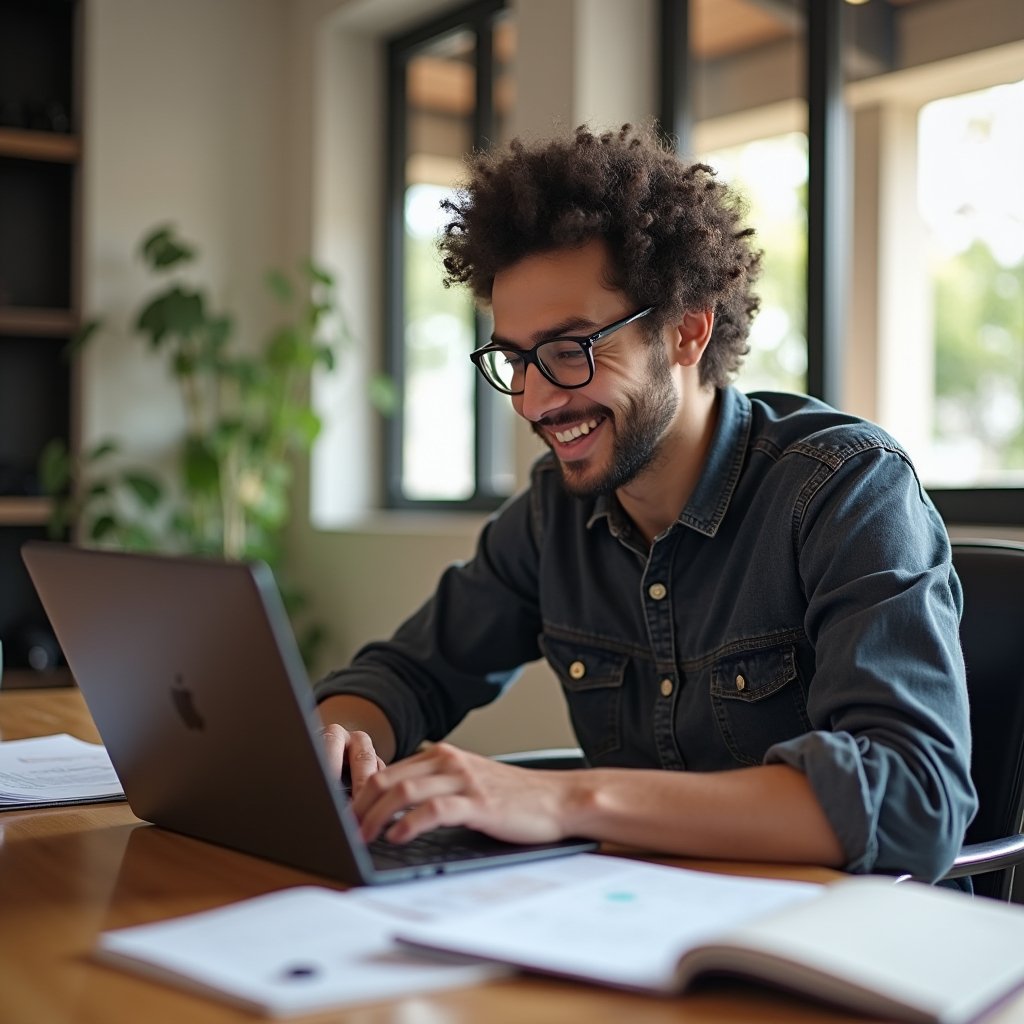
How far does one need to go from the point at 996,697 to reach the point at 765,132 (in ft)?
11.1

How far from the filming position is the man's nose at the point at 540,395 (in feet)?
4.97

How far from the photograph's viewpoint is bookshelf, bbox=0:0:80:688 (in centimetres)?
399

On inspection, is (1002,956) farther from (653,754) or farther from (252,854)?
(653,754)

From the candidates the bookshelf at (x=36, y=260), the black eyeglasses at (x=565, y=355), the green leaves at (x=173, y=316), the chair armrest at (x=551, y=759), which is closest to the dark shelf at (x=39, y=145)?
the bookshelf at (x=36, y=260)

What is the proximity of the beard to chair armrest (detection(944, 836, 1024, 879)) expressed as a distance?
0.56 metres

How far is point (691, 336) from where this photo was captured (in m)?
1.64

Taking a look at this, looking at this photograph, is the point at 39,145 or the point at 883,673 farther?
the point at 39,145

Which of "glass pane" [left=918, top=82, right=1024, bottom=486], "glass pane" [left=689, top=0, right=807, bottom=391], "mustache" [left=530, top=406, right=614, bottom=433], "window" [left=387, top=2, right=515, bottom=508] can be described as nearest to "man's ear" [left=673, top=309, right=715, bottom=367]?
"mustache" [left=530, top=406, right=614, bottom=433]

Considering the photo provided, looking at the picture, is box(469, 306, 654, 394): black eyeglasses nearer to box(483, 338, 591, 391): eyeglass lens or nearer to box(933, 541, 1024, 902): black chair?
box(483, 338, 591, 391): eyeglass lens

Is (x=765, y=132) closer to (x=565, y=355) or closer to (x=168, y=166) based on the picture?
(x=168, y=166)

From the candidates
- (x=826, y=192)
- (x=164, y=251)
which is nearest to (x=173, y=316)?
(x=164, y=251)

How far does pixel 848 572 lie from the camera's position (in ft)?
4.09

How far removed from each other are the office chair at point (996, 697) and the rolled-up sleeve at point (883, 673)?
0.04 metres

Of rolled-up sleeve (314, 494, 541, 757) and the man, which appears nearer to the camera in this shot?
the man
